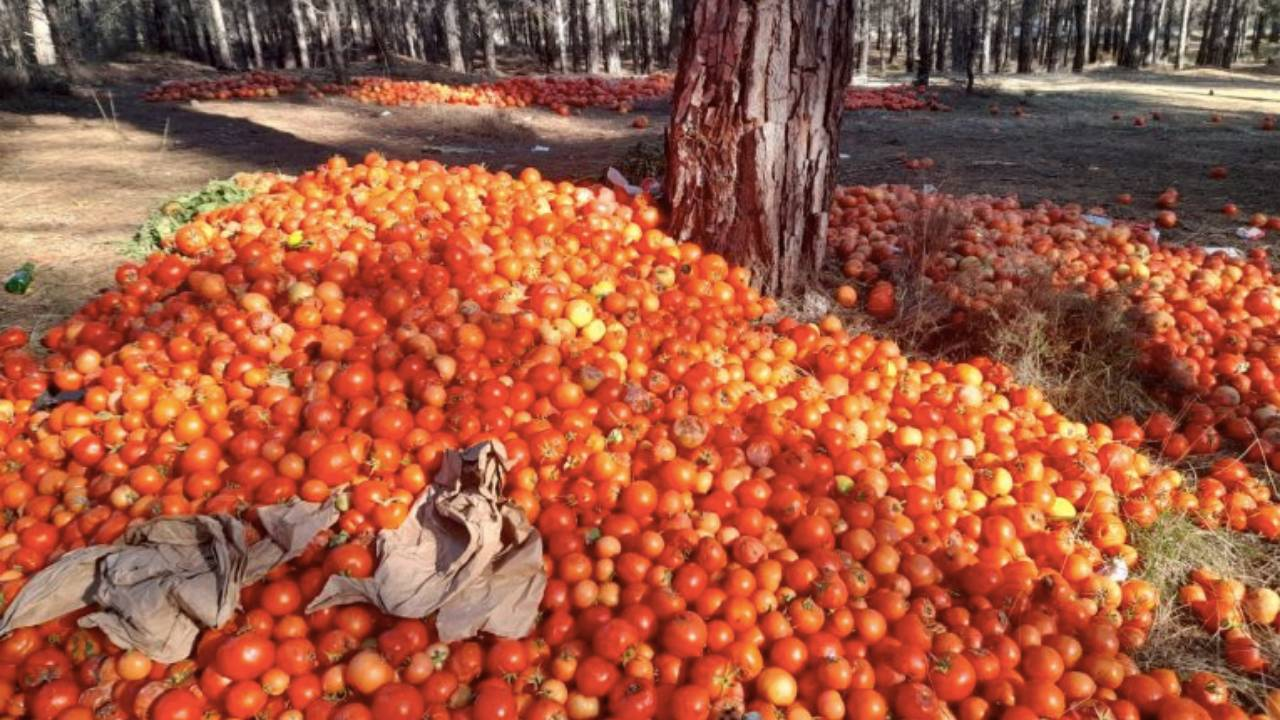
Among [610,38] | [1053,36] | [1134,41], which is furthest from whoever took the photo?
[1053,36]

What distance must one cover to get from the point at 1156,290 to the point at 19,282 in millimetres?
8123

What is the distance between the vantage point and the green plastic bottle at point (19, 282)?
4930mm

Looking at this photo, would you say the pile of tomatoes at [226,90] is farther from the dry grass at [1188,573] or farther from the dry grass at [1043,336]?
the dry grass at [1188,573]

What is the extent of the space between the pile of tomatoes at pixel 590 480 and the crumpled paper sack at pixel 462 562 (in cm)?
8

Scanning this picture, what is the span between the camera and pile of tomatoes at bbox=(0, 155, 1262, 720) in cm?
257

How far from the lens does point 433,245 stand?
15.9ft

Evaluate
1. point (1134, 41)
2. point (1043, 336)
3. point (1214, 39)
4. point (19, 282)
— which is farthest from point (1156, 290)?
point (1214, 39)

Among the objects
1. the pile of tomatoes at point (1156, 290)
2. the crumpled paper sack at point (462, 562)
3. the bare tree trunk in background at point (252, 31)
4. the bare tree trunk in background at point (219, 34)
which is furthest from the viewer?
the bare tree trunk in background at point (252, 31)

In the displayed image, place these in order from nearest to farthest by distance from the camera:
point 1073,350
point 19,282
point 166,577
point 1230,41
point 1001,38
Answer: point 166,577 → point 1073,350 → point 19,282 → point 1230,41 → point 1001,38

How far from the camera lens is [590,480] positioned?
133 inches

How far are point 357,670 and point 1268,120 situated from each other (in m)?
16.7

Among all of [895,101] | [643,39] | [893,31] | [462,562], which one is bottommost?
[462,562]

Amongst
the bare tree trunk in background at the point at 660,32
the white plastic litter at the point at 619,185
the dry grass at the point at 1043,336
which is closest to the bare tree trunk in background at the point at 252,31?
the bare tree trunk in background at the point at 660,32

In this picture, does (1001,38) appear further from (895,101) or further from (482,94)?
(482,94)
